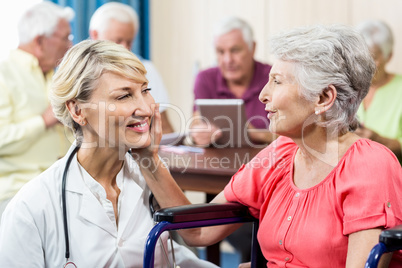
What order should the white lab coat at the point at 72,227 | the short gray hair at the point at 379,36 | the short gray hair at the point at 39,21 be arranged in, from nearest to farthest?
→ 1. the white lab coat at the point at 72,227
2. the short gray hair at the point at 39,21
3. the short gray hair at the point at 379,36

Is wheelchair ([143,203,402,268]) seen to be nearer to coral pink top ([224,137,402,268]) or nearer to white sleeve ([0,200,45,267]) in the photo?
coral pink top ([224,137,402,268])

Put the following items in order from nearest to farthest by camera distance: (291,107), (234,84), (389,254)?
(389,254) → (291,107) → (234,84)

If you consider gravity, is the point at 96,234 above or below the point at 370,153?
below

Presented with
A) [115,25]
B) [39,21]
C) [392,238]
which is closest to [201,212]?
[392,238]

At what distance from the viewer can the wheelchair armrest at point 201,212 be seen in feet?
4.93

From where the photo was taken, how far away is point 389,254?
4.54 ft

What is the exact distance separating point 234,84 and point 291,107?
1.70 m

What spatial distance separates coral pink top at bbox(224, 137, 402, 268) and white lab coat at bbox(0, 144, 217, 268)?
31 centimetres

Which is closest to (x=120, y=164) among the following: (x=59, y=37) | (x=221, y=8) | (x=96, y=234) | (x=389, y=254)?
(x=96, y=234)

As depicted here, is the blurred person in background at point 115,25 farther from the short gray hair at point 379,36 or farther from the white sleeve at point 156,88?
the short gray hair at point 379,36

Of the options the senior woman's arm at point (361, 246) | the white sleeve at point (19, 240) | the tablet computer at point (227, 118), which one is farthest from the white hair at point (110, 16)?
the senior woman's arm at point (361, 246)

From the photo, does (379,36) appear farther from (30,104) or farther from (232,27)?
(30,104)

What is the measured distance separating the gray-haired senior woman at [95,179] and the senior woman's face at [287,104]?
0.37 meters

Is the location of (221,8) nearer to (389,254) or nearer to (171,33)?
(171,33)
